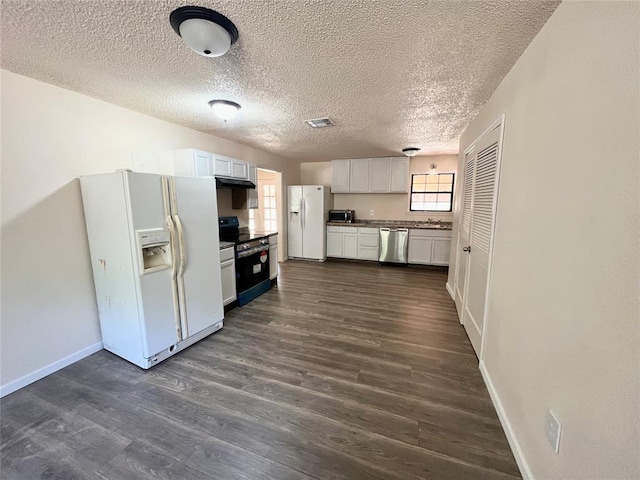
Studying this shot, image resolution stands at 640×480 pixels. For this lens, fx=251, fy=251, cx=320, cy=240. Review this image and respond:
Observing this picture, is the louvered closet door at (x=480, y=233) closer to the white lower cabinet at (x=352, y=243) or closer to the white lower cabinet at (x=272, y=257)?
the white lower cabinet at (x=272, y=257)

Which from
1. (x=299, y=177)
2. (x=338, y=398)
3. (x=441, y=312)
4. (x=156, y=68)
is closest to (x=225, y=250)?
(x=156, y=68)

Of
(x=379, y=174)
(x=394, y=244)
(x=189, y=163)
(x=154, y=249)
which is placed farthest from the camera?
(x=379, y=174)

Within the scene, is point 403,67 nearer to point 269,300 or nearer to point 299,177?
point 269,300

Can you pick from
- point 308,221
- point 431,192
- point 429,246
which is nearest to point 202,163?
point 308,221

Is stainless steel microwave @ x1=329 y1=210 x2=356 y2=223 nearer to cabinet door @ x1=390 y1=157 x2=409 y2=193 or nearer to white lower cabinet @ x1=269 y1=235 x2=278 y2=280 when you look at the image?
cabinet door @ x1=390 y1=157 x2=409 y2=193

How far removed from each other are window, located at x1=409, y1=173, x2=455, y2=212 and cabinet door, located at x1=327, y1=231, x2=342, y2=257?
5.88 ft

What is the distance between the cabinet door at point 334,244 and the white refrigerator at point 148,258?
12.0 ft

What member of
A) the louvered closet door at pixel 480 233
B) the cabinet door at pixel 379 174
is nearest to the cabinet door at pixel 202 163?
the louvered closet door at pixel 480 233

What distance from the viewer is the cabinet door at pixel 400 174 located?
533 centimetres

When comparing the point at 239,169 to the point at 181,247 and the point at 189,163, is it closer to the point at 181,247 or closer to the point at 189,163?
the point at 189,163

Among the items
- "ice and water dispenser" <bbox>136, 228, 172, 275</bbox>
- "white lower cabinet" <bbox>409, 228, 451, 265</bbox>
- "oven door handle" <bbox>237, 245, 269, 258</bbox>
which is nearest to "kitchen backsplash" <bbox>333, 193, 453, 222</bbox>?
"white lower cabinet" <bbox>409, 228, 451, 265</bbox>

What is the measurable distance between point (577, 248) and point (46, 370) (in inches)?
141

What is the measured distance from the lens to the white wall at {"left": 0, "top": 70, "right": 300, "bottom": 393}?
187 centimetres

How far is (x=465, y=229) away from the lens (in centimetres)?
299
